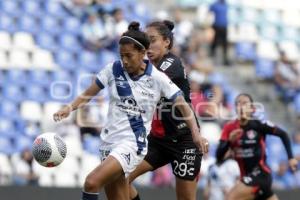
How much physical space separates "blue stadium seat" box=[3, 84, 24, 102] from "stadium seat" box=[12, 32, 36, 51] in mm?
975

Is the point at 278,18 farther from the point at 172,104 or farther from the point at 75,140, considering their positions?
the point at 172,104

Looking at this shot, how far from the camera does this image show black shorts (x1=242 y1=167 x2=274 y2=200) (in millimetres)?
10703

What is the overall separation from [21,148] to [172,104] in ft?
17.1

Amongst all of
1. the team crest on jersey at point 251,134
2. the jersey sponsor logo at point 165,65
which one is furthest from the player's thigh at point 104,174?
the team crest on jersey at point 251,134

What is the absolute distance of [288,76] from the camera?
50.9ft

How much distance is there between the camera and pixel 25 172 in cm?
1222

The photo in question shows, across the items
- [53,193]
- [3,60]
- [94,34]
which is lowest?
[53,193]

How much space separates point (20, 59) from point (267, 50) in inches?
211

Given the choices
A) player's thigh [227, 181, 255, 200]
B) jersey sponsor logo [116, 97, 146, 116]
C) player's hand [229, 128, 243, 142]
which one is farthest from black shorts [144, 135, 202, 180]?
player's hand [229, 128, 243, 142]

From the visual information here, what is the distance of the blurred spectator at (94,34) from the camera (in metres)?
14.5

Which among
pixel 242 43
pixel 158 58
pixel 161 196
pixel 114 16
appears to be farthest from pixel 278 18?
pixel 158 58

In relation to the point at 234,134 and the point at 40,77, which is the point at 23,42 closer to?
the point at 40,77

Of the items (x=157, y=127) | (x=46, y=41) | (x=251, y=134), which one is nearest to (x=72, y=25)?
(x=46, y=41)

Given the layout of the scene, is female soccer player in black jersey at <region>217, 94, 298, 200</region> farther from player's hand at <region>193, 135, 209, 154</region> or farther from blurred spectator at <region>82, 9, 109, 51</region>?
blurred spectator at <region>82, 9, 109, 51</region>
